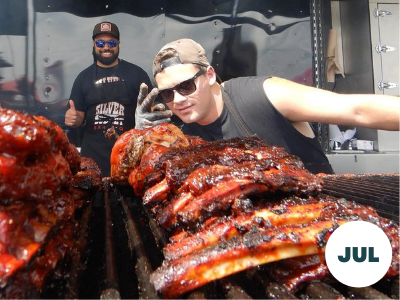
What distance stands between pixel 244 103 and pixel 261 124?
311 mm

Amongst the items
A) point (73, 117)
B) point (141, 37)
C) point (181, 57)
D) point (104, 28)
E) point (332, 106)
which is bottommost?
point (332, 106)

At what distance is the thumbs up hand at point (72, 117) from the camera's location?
573 centimetres

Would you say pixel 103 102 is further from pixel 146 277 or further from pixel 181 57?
pixel 146 277

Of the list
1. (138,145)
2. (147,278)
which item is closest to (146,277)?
(147,278)

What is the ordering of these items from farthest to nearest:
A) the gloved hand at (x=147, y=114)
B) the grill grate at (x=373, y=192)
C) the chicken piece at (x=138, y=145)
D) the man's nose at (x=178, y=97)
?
the gloved hand at (x=147, y=114) → the man's nose at (x=178, y=97) → the chicken piece at (x=138, y=145) → the grill grate at (x=373, y=192)

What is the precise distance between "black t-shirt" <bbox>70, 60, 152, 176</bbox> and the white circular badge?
511 centimetres

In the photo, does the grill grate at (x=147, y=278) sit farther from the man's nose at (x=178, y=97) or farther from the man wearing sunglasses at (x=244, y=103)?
the man's nose at (x=178, y=97)

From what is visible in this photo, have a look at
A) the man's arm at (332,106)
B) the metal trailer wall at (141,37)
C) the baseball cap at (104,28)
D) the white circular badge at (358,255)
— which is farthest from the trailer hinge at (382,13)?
the white circular badge at (358,255)

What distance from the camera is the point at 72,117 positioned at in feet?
18.8

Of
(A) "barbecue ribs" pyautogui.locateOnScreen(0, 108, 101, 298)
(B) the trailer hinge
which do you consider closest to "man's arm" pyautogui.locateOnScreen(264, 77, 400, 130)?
(A) "barbecue ribs" pyautogui.locateOnScreen(0, 108, 101, 298)

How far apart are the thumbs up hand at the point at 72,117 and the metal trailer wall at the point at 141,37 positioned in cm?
13

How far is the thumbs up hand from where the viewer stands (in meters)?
5.73

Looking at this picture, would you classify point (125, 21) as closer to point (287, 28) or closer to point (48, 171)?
point (287, 28)

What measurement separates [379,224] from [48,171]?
4.24 ft
